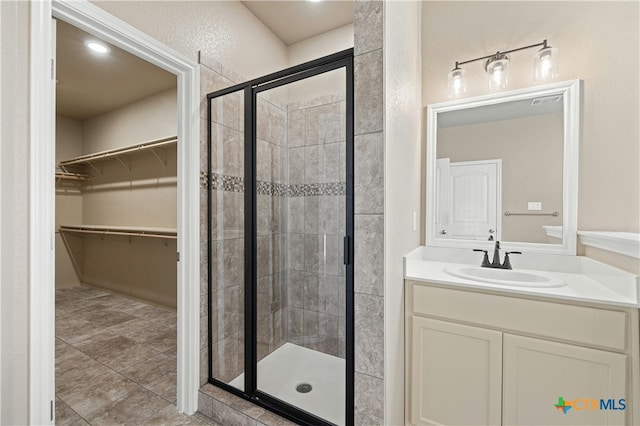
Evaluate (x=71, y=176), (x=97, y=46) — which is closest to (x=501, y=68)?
(x=97, y=46)

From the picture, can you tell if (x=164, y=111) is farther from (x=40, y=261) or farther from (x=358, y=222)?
(x=358, y=222)

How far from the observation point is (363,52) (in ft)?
4.19

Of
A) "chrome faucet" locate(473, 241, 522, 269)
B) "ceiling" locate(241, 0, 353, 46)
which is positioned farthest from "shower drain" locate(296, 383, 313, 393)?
"ceiling" locate(241, 0, 353, 46)

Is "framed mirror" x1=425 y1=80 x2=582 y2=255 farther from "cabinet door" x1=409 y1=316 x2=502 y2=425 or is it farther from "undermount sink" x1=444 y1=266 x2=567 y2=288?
"cabinet door" x1=409 y1=316 x2=502 y2=425

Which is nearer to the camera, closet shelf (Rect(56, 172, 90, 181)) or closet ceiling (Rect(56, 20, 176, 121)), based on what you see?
closet ceiling (Rect(56, 20, 176, 121))

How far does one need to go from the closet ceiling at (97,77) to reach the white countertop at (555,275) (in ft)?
10.5

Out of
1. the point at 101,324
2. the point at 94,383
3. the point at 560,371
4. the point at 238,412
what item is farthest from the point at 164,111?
the point at 560,371

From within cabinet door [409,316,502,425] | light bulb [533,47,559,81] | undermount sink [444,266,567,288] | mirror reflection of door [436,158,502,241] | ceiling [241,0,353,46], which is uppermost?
ceiling [241,0,353,46]

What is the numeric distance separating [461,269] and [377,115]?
1.08 meters

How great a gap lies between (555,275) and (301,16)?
2675mm

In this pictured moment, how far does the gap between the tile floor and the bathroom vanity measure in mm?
1367

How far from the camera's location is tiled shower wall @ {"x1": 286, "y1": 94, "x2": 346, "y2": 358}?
1.63 metres

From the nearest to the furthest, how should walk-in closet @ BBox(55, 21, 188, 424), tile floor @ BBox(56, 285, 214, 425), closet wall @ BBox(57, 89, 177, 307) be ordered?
tile floor @ BBox(56, 285, 214, 425) < walk-in closet @ BBox(55, 21, 188, 424) < closet wall @ BBox(57, 89, 177, 307)

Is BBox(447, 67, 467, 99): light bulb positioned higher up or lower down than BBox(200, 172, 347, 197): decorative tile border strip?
higher up
